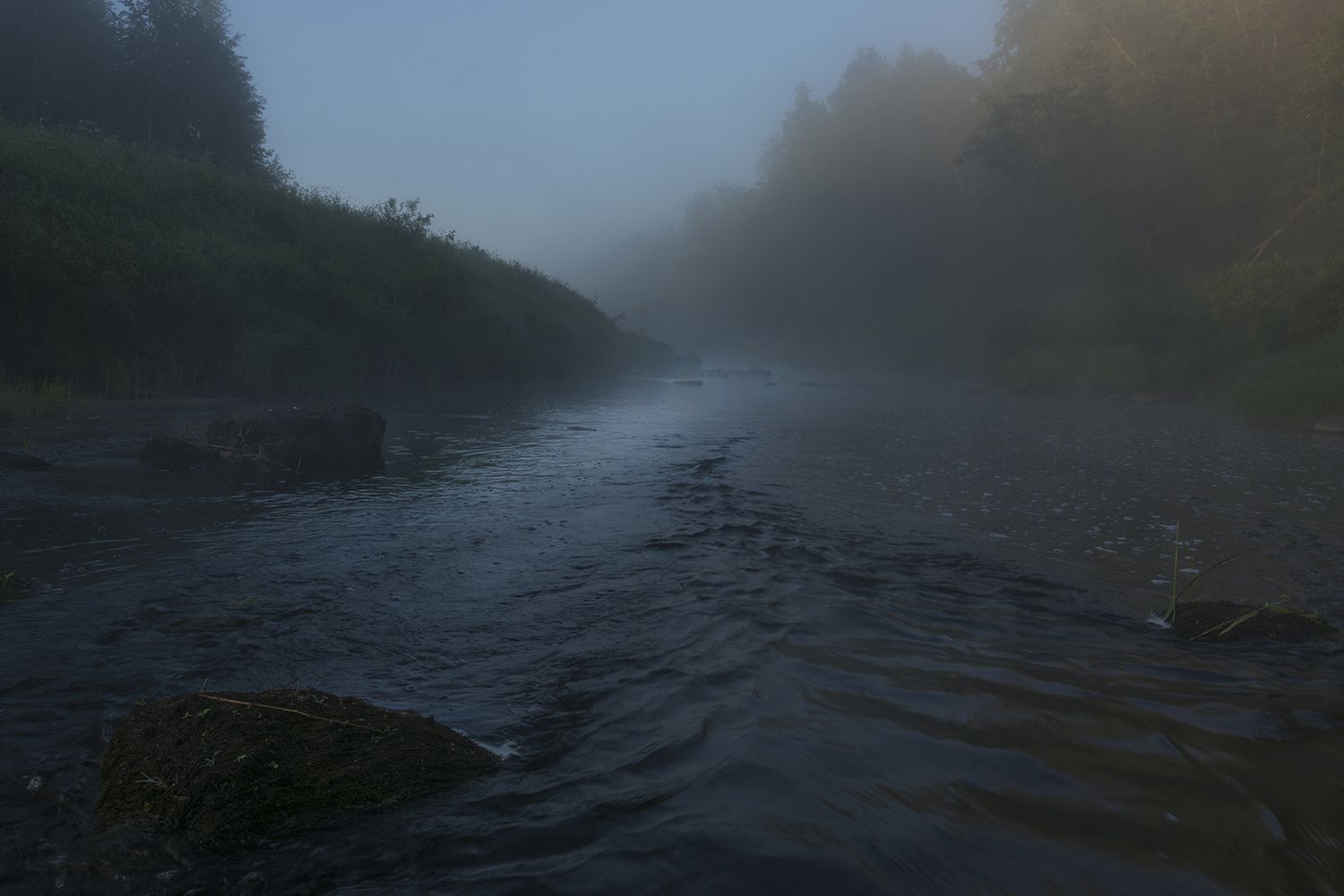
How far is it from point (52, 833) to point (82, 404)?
43.4 feet

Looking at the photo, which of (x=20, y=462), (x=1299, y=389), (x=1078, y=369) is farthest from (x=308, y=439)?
(x=1078, y=369)

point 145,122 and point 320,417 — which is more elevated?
point 145,122

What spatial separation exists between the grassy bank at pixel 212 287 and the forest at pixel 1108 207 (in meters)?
21.2

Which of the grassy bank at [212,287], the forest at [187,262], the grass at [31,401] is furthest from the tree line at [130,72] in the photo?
the grass at [31,401]

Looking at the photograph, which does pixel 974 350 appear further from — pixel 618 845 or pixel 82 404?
pixel 618 845

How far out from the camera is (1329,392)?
53.0ft

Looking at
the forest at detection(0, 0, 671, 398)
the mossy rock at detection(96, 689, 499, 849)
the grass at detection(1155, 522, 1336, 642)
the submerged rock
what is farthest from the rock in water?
the grass at detection(1155, 522, 1336, 642)

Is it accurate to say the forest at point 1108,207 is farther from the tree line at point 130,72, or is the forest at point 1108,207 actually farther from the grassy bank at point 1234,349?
the tree line at point 130,72

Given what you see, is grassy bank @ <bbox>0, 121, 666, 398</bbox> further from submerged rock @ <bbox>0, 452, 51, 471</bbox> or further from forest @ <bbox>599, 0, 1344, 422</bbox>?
forest @ <bbox>599, 0, 1344, 422</bbox>

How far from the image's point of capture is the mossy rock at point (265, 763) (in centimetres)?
253

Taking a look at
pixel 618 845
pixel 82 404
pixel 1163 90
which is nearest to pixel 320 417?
pixel 82 404

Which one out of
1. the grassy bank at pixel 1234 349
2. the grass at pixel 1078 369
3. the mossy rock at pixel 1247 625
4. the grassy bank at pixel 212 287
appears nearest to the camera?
the mossy rock at pixel 1247 625

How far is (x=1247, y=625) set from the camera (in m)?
4.61

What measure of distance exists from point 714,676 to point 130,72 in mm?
47078
